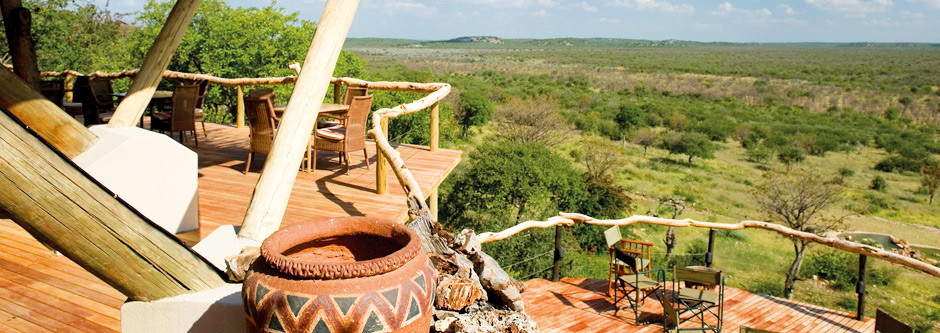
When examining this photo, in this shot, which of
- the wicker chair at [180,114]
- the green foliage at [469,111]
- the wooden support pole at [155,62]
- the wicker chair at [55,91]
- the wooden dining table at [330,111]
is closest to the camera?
the wooden support pole at [155,62]

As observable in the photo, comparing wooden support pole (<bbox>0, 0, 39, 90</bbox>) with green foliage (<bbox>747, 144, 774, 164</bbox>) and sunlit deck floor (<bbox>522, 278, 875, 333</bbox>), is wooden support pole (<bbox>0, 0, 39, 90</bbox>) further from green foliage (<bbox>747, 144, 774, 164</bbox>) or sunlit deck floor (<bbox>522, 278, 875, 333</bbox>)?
green foliage (<bbox>747, 144, 774, 164</bbox>)

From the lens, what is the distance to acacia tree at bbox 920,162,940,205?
2677 centimetres

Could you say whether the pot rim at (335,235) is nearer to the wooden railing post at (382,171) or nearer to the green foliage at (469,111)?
the wooden railing post at (382,171)

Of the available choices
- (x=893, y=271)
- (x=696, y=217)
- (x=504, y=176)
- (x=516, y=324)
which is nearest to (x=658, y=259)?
(x=696, y=217)

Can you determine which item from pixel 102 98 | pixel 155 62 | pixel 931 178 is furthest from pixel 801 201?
pixel 155 62

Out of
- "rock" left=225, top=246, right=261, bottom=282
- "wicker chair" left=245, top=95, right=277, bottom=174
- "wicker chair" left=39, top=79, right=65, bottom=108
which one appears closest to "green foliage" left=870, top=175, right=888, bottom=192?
"wicker chair" left=245, top=95, right=277, bottom=174

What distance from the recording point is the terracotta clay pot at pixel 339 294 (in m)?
2.06

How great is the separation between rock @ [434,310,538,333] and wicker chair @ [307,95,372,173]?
3166 millimetres

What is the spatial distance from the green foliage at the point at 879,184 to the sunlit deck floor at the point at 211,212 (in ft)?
88.1

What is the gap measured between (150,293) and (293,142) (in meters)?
1.37

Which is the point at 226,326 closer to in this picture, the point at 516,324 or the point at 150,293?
the point at 150,293

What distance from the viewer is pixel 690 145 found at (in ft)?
108

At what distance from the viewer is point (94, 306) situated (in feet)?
10.9

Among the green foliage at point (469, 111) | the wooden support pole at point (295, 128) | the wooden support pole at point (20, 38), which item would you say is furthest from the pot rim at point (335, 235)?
the green foliage at point (469, 111)
